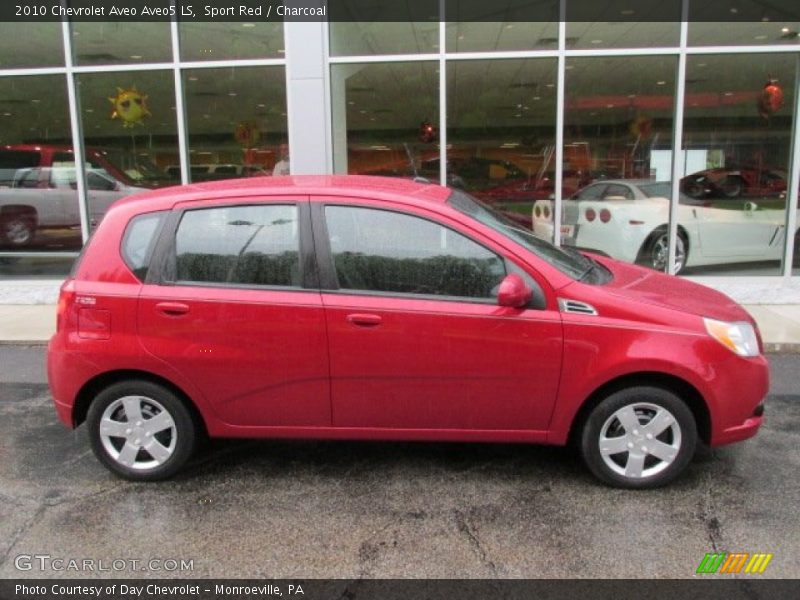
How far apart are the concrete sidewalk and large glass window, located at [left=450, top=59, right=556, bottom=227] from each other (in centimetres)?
316

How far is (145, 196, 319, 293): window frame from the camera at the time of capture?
3.54 meters

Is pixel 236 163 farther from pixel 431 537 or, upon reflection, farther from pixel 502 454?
pixel 431 537

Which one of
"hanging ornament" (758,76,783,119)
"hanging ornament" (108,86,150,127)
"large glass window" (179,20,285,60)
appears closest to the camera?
"hanging ornament" (758,76,783,119)

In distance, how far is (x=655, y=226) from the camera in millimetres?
8875

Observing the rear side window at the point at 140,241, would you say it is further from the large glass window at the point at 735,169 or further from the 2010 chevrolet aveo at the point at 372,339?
the large glass window at the point at 735,169

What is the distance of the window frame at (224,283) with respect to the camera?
139 inches

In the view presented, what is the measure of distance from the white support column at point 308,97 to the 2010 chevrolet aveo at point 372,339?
489 cm

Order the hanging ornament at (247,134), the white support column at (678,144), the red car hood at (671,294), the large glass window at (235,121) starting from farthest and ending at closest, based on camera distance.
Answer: the hanging ornament at (247,134)
the large glass window at (235,121)
the white support column at (678,144)
the red car hood at (671,294)

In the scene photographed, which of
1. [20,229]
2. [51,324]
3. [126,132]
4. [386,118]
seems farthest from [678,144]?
[20,229]

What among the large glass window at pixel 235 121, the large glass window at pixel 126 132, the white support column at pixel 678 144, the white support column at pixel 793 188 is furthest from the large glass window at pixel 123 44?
the white support column at pixel 793 188

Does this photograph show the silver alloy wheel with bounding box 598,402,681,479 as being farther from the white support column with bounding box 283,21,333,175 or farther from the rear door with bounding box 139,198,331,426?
the white support column with bounding box 283,21,333,175

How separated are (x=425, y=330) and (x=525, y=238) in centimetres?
87

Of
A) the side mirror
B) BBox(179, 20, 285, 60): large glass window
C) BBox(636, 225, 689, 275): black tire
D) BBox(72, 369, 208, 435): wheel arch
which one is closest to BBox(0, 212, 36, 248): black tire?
BBox(179, 20, 285, 60): large glass window
